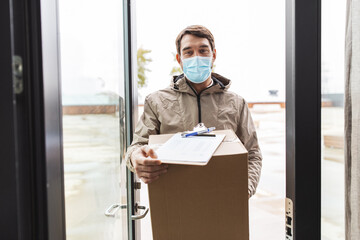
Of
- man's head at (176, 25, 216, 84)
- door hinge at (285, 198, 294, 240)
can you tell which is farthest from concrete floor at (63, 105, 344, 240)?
man's head at (176, 25, 216, 84)

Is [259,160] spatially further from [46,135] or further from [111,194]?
[46,135]

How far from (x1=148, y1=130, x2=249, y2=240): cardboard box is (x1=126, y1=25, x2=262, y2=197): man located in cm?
42

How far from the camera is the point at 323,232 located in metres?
0.94

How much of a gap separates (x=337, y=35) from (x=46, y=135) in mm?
964

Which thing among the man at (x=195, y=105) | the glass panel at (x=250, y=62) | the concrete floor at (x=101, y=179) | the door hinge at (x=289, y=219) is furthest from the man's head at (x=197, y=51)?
the glass panel at (x=250, y=62)

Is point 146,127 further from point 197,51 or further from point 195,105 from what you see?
point 197,51

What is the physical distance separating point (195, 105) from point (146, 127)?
0.26 meters

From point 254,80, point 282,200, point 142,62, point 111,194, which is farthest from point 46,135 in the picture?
point 254,80

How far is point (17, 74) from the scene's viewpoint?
53 cm

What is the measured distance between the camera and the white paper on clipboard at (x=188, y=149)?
0.69 meters

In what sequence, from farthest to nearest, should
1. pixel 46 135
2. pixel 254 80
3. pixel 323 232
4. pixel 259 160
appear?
1. pixel 254 80
2. pixel 259 160
3. pixel 323 232
4. pixel 46 135

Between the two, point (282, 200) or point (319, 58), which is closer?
point (319, 58)

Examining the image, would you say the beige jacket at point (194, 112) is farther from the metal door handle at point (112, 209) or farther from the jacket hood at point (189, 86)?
the metal door handle at point (112, 209)

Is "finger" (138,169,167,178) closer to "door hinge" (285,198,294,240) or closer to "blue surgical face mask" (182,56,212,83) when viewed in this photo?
"door hinge" (285,198,294,240)
